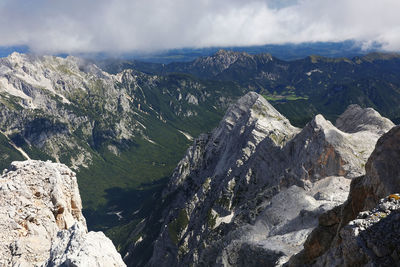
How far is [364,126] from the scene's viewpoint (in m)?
104

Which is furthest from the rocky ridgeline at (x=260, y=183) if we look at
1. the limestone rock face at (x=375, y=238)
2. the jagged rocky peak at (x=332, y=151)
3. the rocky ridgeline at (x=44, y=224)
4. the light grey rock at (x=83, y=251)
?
the rocky ridgeline at (x=44, y=224)

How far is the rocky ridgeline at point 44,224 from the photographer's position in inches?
1304

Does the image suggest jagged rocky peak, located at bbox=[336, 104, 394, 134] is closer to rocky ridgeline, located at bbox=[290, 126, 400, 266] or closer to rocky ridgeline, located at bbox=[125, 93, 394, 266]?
rocky ridgeline, located at bbox=[125, 93, 394, 266]

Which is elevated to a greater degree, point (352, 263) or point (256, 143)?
point (352, 263)

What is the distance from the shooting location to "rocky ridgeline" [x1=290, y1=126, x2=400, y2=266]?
55.7ft

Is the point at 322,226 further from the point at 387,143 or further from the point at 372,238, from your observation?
the point at 372,238

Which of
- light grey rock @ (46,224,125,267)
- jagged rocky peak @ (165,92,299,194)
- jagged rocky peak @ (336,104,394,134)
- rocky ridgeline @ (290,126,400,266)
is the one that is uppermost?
rocky ridgeline @ (290,126,400,266)

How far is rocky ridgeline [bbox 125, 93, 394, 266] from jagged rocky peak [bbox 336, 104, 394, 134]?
17.1 inches

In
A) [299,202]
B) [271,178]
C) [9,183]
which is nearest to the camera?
[9,183]

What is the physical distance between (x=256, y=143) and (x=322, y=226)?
104998 mm

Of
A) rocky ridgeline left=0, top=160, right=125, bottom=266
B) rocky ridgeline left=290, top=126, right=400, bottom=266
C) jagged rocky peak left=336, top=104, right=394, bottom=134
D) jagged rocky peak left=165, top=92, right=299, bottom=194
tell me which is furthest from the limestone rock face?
jagged rocky peak left=165, top=92, right=299, bottom=194

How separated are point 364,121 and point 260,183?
42297mm

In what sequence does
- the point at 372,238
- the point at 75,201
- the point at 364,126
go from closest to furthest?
the point at 372,238
the point at 75,201
the point at 364,126

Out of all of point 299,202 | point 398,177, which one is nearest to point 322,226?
point 398,177
